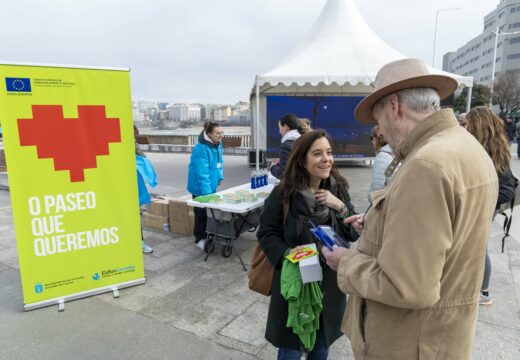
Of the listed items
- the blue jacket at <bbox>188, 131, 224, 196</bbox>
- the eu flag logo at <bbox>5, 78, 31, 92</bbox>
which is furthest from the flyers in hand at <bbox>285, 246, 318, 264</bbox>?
the blue jacket at <bbox>188, 131, 224, 196</bbox>

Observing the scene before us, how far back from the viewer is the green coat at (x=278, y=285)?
5.87 ft

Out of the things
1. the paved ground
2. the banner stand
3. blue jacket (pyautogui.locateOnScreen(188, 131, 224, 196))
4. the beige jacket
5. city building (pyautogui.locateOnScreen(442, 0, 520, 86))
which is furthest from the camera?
city building (pyautogui.locateOnScreen(442, 0, 520, 86))

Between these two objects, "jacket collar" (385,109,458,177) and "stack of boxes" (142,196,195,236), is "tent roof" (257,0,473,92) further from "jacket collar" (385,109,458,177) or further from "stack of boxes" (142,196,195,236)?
"jacket collar" (385,109,458,177)

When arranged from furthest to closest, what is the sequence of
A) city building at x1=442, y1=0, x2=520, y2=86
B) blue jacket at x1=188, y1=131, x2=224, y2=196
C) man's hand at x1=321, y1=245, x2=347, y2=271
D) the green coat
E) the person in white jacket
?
city building at x1=442, y1=0, x2=520, y2=86 → blue jacket at x1=188, y1=131, x2=224, y2=196 → the person in white jacket → the green coat → man's hand at x1=321, y1=245, x2=347, y2=271

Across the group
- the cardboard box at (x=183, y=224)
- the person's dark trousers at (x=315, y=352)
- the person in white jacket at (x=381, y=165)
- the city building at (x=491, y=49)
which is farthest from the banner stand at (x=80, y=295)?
the city building at (x=491, y=49)

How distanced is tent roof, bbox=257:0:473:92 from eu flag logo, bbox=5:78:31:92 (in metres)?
5.04

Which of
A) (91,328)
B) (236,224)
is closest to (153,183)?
(236,224)

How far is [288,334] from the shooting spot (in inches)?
70.2

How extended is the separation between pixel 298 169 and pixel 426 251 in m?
1.12

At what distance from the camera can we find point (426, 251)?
0.83 m

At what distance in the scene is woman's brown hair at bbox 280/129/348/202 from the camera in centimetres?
184

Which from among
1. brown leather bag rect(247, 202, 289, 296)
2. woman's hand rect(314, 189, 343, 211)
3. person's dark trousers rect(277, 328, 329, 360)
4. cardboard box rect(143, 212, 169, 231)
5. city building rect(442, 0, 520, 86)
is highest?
city building rect(442, 0, 520, 86)

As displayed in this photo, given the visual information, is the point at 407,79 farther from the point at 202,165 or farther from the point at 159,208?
the point at 159,208

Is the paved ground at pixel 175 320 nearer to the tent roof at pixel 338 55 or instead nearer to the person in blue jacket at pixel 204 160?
the person in blue jacket at pixel 204 160
